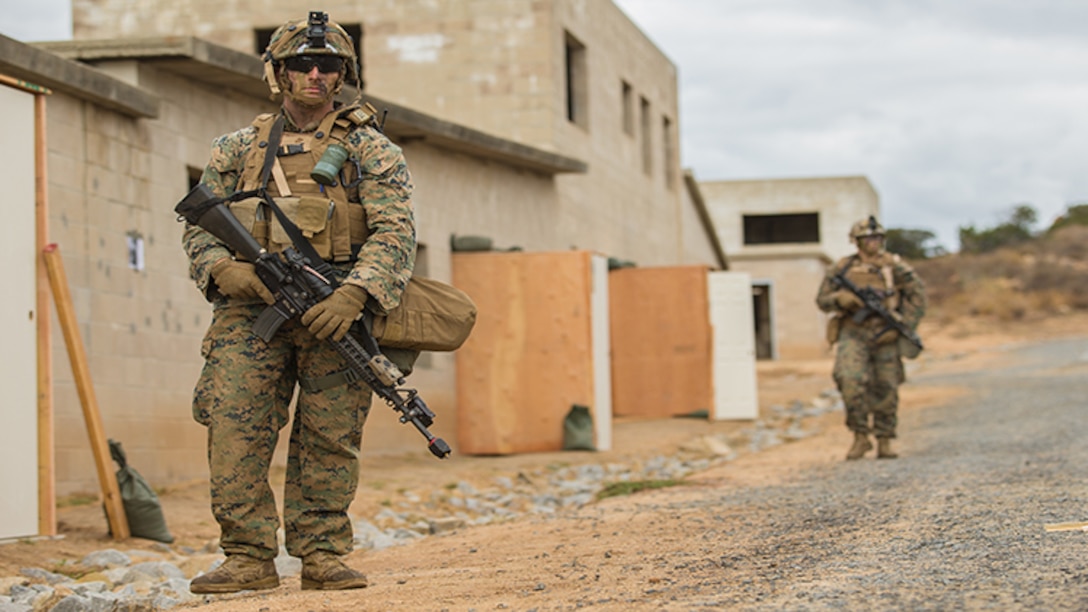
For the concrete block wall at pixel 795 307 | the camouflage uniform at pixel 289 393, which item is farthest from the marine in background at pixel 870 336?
the concrete block wall at pixel 795 307

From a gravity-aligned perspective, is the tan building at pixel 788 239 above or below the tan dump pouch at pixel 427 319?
above

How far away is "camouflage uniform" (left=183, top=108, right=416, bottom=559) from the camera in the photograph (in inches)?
196

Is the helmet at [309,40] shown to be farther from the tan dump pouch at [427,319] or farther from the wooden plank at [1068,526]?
the wooden plank at [1068,526]

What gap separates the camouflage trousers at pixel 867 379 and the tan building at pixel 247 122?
4.51m

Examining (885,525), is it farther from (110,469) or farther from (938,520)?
(110,469)

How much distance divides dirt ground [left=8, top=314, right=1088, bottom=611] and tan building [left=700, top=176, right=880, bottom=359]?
1721cm

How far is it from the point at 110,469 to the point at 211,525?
3.41 ft

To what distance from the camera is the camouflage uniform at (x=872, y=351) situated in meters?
11.5

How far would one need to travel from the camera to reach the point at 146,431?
10.0m

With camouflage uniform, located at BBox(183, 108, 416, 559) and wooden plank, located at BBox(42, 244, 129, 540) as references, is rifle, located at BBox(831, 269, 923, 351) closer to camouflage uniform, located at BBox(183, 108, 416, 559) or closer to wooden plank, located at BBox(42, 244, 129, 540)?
wooden plank, located at BBox(42, 244, 129, 540)

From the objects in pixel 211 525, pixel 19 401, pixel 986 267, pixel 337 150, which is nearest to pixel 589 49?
pixel 211 525

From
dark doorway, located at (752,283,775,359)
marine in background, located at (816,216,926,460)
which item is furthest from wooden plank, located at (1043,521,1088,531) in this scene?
dark doorway, located at (752,283,775,359)

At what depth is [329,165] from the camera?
198 inches

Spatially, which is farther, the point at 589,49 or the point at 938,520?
the point at 589,49
